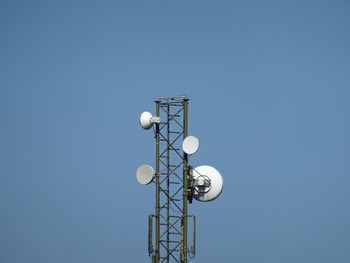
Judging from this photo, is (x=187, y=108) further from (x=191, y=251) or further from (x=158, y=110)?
(x=191, y=251)

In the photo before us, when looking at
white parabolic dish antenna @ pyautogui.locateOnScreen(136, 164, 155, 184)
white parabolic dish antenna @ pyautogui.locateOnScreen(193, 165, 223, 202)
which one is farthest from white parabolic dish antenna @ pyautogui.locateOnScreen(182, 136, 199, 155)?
white parabolic dish antenna @ pyautogui.locateOnScreen(136, 164, 155, 184)

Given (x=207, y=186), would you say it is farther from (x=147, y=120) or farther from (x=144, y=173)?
(x=147, y=120)

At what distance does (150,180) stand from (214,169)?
2661 mm

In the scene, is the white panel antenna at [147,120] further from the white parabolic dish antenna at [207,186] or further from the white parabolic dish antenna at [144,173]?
the white parabolic dish antenna at [207,186]

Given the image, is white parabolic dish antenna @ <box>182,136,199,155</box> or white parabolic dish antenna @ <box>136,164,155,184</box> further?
white parabolic dish antenna @ <box>136,164,155,184</box>

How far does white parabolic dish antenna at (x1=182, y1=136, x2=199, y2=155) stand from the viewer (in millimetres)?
44812

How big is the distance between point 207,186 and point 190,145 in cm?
191

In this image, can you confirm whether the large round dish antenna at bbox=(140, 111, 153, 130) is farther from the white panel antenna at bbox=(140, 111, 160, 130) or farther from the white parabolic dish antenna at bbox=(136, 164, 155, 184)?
the white parabolic dish antenna at bbox=(136, 164, 155, 184)

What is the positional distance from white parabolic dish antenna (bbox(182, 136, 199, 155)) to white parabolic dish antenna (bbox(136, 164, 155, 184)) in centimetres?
173

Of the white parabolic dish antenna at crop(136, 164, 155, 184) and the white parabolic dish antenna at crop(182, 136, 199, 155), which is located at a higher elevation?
the white parabolic dish antenna at crop(182, 136, 199, 155)

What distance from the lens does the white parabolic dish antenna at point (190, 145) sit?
44.8 m

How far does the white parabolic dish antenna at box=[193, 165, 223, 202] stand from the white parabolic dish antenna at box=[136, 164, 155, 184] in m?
1.78

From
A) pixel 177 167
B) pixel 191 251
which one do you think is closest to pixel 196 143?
pixel 177 167

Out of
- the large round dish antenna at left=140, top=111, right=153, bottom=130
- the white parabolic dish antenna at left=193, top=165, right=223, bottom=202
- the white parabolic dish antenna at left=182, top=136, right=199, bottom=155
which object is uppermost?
the large round dish antenna at left=140, top=111, right=153, bottom=130
